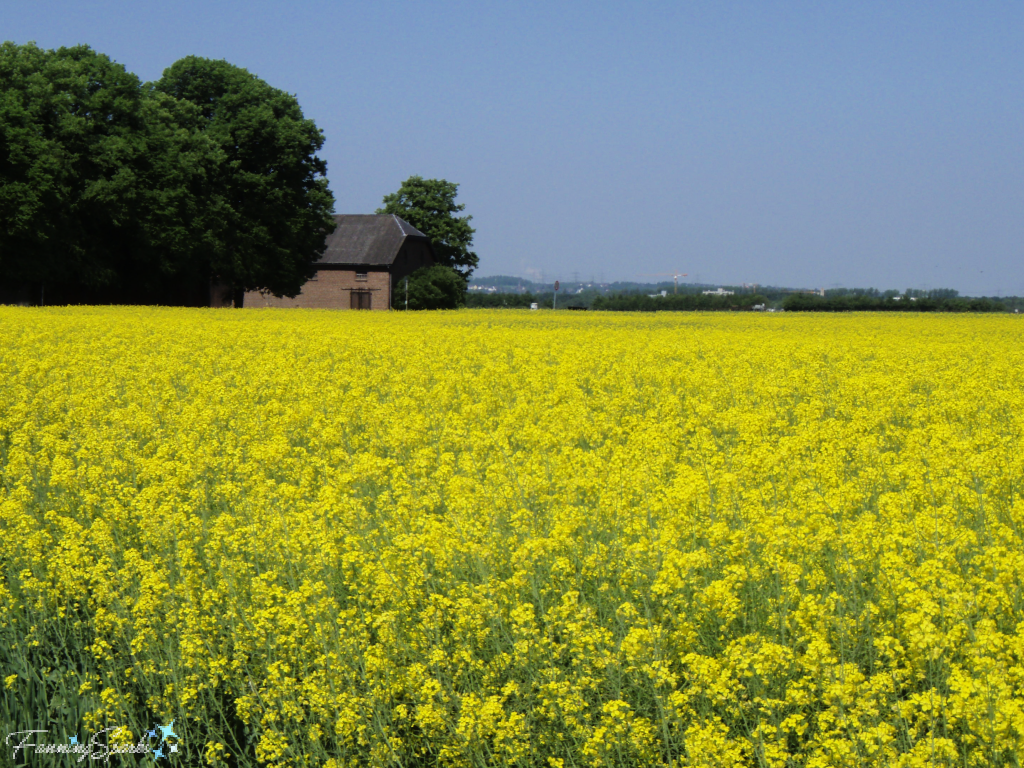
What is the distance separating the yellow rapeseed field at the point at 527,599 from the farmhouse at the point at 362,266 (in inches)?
2363

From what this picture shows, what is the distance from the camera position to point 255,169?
4994 cm

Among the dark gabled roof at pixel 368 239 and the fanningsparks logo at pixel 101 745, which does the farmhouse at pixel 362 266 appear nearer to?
the dark gabled roof at pixel 368 239

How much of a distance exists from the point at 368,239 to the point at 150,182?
92.9 ft

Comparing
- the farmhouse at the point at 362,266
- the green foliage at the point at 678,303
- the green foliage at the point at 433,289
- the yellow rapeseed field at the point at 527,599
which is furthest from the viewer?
the green foliage at the point at 678,303

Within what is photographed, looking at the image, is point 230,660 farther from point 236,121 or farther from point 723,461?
point 236,121

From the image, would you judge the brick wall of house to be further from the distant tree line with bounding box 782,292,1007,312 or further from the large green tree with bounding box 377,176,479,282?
the distant tree line with bounding box 782,292,1007,312

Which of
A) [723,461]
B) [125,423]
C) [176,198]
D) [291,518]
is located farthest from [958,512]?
[176,198]

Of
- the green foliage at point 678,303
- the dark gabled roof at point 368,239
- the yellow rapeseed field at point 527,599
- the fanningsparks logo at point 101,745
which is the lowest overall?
the fanningsparks logo at point 101,745

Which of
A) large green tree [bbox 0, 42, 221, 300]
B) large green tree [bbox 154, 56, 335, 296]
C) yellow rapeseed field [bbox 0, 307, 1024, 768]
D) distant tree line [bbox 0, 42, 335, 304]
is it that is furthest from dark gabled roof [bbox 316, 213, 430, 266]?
yellow rapeseed field [bbox 0, 307, 1024, 768]

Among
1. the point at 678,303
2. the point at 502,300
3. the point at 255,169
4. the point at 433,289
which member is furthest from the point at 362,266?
the point at 502,300

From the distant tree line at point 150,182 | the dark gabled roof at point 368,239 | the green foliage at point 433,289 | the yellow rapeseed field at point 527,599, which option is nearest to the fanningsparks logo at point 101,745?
the yellow rapeseed field at point 527,599

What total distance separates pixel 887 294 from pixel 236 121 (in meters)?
53.8

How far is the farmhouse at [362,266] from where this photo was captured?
227 ft

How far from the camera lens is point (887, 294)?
252ft
